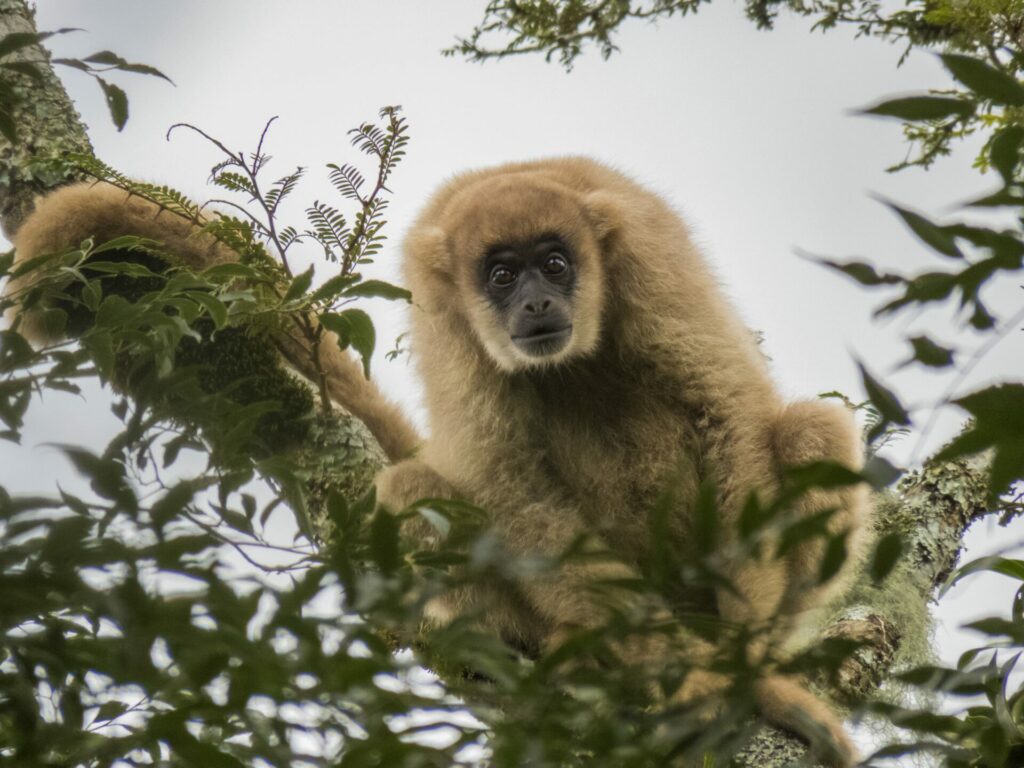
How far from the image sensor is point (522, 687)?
1720 millimetres

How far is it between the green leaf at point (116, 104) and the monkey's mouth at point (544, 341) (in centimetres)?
294

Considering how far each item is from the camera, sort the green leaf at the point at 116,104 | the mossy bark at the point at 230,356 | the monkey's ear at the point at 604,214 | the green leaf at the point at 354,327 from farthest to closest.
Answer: the monkey's ear at the point at 604,214 → the mossy bark at the point at 230,356 → the green leaf at the point at 354,327 → the green leaf at the point at 116,104

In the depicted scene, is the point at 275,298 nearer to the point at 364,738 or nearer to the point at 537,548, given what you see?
the point at 537,548

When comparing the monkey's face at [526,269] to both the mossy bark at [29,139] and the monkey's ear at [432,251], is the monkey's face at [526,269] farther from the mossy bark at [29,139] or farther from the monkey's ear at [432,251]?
the mossy bark at [29,139]

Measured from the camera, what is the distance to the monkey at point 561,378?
5.20 m

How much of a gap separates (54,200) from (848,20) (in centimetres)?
580

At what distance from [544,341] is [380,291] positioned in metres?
2.11

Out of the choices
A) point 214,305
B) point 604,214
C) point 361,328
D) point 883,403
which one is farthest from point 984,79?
point 604,214

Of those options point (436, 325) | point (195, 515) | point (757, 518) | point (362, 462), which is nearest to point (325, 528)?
point (362, 462)

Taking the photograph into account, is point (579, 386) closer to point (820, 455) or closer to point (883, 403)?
point (820, 455)

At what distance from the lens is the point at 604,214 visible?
6.04 metres

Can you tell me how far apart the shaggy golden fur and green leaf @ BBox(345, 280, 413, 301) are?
60.2 inches

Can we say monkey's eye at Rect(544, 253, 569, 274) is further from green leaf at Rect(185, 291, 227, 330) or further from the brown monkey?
green leaf at Rect(185, 291, 227, 330)

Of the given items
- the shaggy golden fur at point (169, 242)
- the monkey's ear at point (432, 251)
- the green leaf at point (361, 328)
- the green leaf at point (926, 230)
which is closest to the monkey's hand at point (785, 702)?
the green leaf at point (361, 328)
